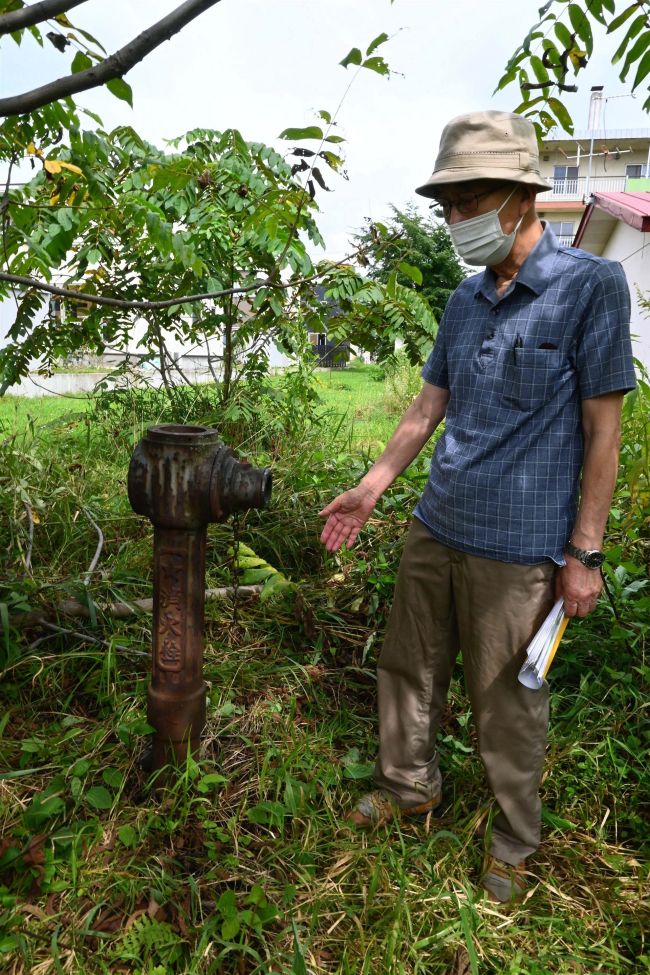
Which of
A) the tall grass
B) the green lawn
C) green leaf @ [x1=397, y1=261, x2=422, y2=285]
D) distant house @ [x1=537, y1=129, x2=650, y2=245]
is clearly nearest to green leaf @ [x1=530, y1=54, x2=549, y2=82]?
green leaf @ [x1=397, y1=261, x2=422, y2=285]

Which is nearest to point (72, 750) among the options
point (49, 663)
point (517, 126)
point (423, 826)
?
point (49, 663)

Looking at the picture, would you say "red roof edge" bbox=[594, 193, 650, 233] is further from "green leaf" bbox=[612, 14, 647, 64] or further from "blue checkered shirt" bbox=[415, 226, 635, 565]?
"blue checkered shirt" bbox=[415, 226, 635, 565]

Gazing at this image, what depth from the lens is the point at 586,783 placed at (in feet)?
7.30

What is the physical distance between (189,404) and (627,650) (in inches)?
120

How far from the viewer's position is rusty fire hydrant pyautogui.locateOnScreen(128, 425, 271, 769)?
184 cm

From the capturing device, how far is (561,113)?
2.04m

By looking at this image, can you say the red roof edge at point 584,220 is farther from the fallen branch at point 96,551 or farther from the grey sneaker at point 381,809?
the grey sneaker at point 381,809

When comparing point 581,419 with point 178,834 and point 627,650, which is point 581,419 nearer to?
point 627,650

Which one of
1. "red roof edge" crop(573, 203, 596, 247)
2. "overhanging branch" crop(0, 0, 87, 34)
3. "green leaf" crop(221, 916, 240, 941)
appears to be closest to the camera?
"overhanging branch" crop(0, 0, 87, 34)

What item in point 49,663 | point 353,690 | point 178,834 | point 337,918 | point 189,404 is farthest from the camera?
point 189,404

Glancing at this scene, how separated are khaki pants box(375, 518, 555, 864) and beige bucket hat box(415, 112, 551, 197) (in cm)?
98

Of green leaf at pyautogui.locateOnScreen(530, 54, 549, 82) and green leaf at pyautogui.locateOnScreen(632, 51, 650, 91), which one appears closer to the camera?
green leaf at pyautogui.locateOnScreen(632, 51, 650, 91)

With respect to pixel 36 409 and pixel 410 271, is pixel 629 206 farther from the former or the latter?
pixel 36 409

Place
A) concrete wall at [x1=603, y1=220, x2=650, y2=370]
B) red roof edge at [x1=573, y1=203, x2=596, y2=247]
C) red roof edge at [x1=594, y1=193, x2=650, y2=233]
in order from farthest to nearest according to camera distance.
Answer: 1. red roof edge at [x1=573, y1=203, x2=596, y2=247]
2. red roof edge at [x1=594, y1=193, x2=650, y2=233]
3. concrete wall at [x1=603, y1=220, x2=650, y2=370]
